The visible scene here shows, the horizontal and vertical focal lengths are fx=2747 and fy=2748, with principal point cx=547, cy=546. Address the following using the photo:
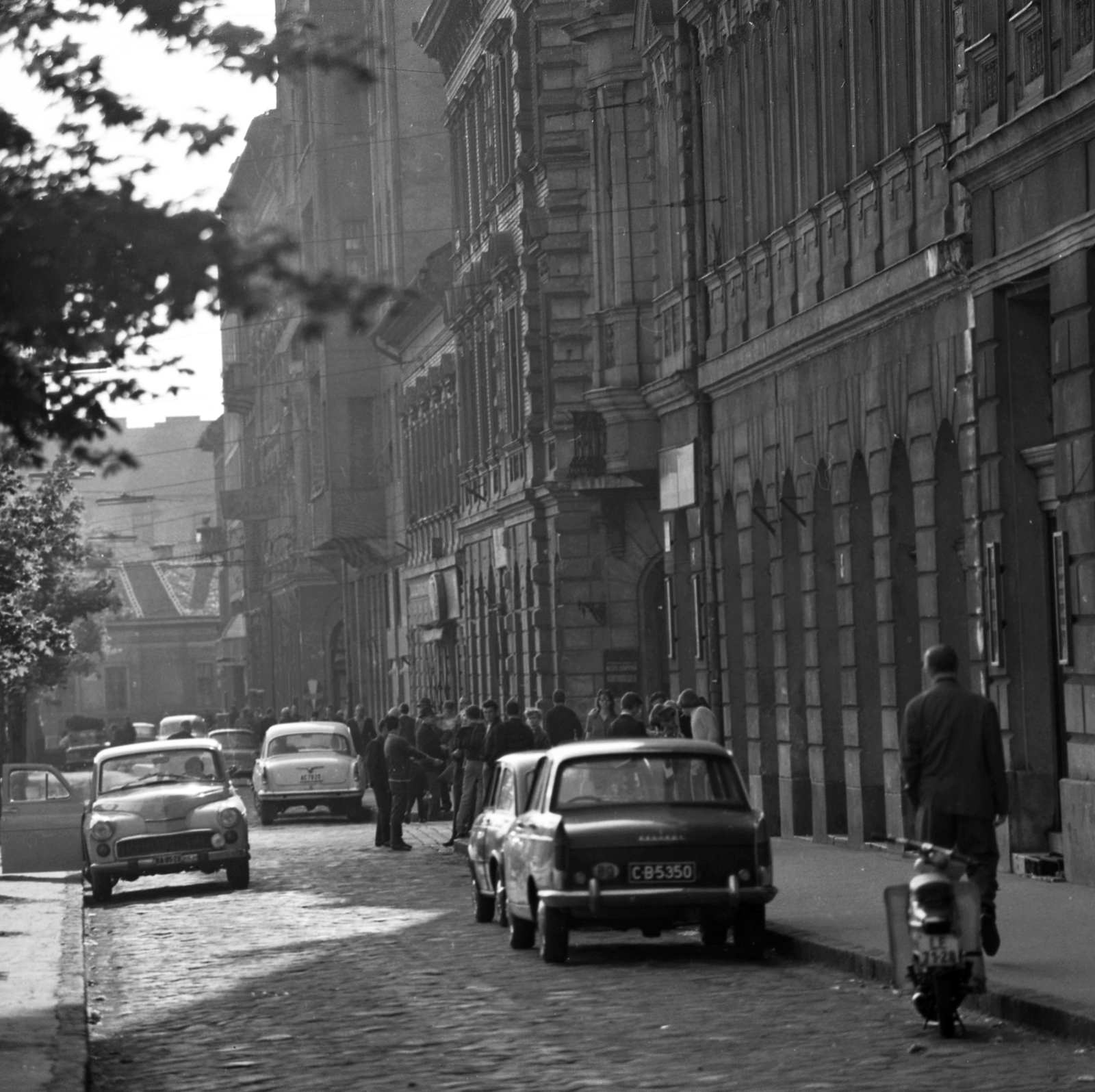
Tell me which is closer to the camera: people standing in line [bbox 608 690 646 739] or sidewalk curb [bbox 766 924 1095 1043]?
sidewalk curb [bbox 766 924 1095 1043]

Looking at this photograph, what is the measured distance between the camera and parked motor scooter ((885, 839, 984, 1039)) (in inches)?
512

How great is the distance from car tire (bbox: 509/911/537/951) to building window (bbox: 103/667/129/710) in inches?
5060

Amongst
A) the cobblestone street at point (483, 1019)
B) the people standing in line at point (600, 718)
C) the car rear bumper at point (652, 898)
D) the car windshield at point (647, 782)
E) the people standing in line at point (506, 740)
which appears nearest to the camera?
the cobblestone street at point (483, 1019)

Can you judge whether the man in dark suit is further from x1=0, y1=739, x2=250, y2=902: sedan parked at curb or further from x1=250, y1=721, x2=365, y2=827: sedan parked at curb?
x1=250, y1=721, x2=365, y2=827: sedan parked at curb

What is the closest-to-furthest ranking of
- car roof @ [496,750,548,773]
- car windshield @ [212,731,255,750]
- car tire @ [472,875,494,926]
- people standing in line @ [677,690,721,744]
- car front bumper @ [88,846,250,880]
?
1. car roof @ [496,750,548,773]
2. car tire @ [472,875,494,926]
3. car front bumper @ [88,846,250,880]
4. people standing in line @ [677,690,721,744]
5. car windshield @ [212,731,255,750]

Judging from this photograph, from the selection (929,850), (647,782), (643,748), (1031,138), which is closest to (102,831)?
(643,748)

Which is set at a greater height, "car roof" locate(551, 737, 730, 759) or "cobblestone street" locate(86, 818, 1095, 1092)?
"car roof" locate(551, 737, 730, 759)

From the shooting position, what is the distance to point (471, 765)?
33062 mm

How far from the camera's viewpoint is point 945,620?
2498cm

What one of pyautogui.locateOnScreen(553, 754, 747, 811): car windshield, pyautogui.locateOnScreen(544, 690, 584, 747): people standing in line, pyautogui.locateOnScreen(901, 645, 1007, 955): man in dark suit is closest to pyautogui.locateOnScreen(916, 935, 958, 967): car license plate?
pyautogui.locateOnScreen(901, 645, 1007, 955): man in dark suit

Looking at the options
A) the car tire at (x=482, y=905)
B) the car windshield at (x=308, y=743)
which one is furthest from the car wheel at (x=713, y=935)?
the car windshield at (x=308, y=743)

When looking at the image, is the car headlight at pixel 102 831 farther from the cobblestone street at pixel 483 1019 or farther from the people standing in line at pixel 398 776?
the people standing in line at pixel 398 776

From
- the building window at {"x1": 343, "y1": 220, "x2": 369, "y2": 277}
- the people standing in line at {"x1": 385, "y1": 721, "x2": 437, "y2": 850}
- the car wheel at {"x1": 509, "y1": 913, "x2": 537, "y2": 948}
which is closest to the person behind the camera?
the car wheel at {"x1": 509, "y1": 913, "x2": 537, "y2": 948}

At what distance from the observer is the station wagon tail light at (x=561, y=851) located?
1761cm
